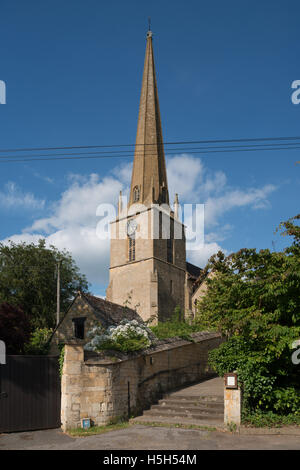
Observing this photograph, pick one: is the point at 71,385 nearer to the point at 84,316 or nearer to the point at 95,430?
the point at 95,430

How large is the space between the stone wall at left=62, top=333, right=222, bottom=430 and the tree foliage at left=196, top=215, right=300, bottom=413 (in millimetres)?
2438

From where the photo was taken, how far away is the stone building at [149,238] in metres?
39.7

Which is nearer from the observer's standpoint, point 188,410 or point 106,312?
point 188,410

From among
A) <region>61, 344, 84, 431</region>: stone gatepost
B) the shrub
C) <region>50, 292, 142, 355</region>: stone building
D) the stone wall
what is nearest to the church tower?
the shrub

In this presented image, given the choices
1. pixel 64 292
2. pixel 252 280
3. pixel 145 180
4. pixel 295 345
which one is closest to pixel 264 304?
pixel 252 280

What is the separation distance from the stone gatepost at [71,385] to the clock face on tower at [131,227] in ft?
104

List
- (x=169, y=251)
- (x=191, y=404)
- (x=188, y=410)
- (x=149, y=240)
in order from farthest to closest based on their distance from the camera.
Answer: (x=169, y=251)
(x=149, y=240)
(x=191, y=404)
(x=188, y=410)

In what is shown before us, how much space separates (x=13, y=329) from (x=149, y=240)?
24208 mm

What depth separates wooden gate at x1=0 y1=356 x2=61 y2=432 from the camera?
33.7 feet

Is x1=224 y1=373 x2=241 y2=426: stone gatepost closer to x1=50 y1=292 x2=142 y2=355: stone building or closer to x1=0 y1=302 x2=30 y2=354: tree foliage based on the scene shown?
x1=0 y1=302 x2=30 y2=354: tree foliage

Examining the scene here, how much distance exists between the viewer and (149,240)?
4012cm

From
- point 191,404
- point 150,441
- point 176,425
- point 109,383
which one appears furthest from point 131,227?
point 150,441

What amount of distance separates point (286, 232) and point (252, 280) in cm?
162

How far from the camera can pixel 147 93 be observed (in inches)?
1800
